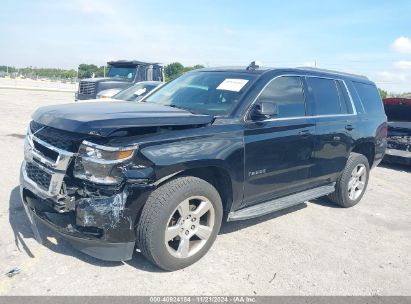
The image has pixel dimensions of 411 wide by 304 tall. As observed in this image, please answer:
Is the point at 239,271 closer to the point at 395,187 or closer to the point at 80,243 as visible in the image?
the point at 80,243

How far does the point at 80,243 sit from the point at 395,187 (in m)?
6.23

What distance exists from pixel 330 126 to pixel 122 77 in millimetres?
10722

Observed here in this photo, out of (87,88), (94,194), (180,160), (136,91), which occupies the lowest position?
(94,194)

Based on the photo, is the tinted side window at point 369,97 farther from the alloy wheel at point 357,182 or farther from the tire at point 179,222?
the tire at point 179,222

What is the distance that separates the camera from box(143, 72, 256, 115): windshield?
405cm

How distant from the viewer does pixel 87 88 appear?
1423 cm

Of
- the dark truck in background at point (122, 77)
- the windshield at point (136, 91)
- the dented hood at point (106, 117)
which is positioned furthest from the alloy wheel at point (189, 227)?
the dark truck in background at point (122, 77)

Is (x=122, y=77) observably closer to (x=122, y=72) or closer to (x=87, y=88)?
(x=122, y=72)

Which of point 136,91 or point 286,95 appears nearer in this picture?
point 286,95

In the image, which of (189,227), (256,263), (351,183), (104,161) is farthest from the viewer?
(351,183)

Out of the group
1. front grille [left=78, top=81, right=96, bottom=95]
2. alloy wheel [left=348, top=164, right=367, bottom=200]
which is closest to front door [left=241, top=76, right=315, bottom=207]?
alloy wheel [left=348, top=164, right=367, bottom=200]

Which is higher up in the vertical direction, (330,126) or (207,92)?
(207,92)

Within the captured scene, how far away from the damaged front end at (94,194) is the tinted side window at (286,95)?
5.86ft

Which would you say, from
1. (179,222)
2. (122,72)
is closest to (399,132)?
(179,222)
